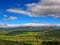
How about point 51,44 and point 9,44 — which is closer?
point 9,44

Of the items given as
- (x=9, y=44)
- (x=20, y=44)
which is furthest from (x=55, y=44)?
(x=9, y=44)

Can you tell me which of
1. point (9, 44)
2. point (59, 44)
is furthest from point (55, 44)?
point (9, 44)

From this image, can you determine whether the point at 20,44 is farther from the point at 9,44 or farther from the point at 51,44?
the point at 51,44

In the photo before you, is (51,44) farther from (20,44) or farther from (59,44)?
(20,44)

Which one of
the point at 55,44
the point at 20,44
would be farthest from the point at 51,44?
the point at 20,44

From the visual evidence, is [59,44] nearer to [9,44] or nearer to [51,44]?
[51,44]

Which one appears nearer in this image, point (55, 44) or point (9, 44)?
point (9, 44)

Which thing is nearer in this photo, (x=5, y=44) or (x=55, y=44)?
(x=5, y=44)

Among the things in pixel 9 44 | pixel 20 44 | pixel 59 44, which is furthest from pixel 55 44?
pixel 9 44
